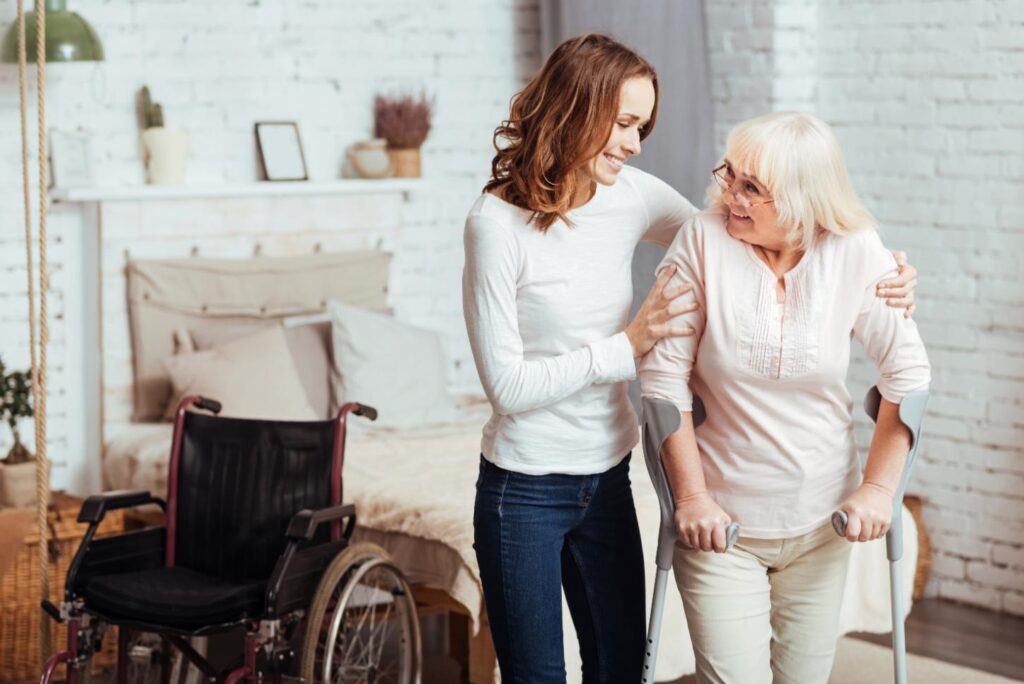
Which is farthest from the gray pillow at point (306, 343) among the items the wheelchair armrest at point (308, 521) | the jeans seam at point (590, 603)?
the jeans seam at point (590, 603)

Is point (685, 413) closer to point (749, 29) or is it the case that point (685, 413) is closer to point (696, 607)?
point (696, 607)

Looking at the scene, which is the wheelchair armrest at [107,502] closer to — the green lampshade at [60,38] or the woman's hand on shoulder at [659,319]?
the green lampshade at [60,38]

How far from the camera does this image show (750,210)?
223cm

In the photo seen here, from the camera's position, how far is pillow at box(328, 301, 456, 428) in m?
4.67

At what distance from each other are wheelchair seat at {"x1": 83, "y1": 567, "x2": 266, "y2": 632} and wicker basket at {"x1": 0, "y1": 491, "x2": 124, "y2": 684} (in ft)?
2.52

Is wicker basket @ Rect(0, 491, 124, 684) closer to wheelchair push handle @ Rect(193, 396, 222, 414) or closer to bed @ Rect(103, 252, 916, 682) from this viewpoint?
bed @ Rect(103, 252, 916, 682)

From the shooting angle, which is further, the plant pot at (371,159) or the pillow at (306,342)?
the plant pot at (371,159)

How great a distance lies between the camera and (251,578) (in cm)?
345

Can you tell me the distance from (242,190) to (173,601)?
1.96m

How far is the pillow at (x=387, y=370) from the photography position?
467cm

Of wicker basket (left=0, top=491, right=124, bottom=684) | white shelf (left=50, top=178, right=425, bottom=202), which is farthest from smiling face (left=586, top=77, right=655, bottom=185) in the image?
white shelf (left=50, top=178, right=425, bottom=202)

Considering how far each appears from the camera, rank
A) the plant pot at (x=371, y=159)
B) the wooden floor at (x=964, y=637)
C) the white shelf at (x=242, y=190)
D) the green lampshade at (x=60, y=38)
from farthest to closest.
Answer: the plant pot at (x=371, y=159)
the white shelf at (x=242, y=190)
the green lampshade at (x=60, y=38)
the wooden floor at (x=964, y=637)

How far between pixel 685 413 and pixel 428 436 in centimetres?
232

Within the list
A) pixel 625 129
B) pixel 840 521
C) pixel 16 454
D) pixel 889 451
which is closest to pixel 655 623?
pixel 840 521
